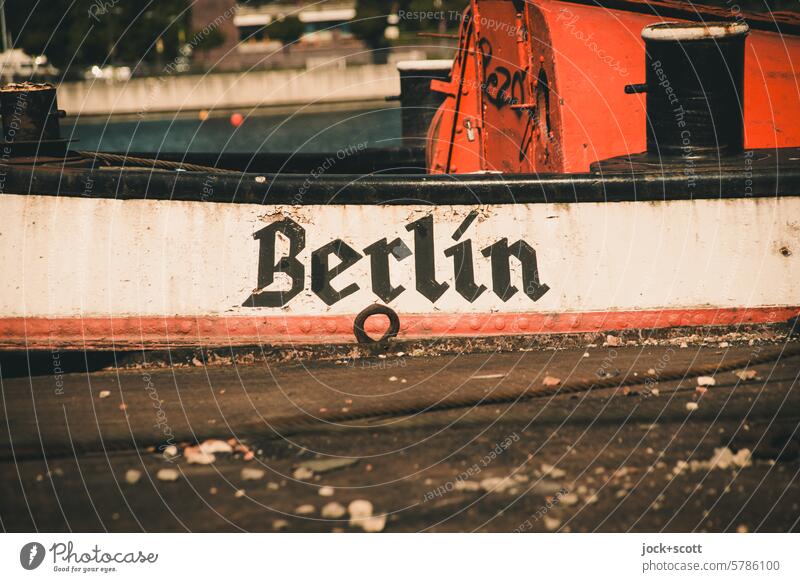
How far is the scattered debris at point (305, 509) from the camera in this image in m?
4.37

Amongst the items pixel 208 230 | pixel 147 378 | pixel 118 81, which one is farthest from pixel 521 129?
pixel 118 81

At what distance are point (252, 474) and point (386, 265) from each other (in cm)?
215

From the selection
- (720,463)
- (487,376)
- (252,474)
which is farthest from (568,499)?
(487,376)

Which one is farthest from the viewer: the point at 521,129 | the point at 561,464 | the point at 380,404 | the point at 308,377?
the point at 521,129

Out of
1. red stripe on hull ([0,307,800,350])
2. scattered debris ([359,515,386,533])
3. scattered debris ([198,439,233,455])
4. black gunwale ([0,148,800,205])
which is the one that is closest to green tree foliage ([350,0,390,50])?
black gunwale ([0,148,800,205])

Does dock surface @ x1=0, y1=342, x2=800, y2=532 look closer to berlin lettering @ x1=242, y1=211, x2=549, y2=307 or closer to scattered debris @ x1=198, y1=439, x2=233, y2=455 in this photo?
scattered debris @ x1=198, y1=439, x2=233, y2=455

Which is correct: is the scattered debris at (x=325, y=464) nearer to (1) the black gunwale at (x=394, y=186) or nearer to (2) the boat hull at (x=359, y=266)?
(2) the boat hull at (x=359, y=266)

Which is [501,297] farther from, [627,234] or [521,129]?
[521,129]

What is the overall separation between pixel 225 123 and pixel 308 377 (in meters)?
37.9

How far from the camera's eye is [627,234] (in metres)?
6.48

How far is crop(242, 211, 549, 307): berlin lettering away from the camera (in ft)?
21.1

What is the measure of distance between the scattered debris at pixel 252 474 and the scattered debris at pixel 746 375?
118 inches

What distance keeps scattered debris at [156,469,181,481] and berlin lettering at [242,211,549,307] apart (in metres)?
1.87

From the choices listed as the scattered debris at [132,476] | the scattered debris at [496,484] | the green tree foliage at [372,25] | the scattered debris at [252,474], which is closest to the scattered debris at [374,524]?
the scattered debris at [496,484]
